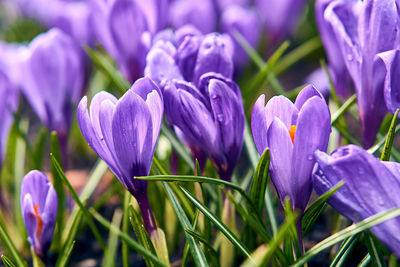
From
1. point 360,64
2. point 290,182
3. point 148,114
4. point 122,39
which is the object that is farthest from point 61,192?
point 360,64

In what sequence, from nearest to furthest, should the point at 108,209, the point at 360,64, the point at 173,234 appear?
the point at 360,64, the point at 173,234, the point at 108,209

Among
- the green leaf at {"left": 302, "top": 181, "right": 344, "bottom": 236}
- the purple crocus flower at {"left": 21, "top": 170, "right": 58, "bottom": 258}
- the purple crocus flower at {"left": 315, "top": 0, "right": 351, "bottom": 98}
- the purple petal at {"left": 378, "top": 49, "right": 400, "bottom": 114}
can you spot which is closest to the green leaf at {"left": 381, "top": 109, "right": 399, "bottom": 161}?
the purple petal at {"left": 378, "top": 49, "right": 400, "bottom": 114}

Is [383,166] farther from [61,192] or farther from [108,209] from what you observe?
[108,209]

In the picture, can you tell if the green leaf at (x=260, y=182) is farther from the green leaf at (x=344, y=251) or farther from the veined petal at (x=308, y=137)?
the green leaf at (x=344, y=251)

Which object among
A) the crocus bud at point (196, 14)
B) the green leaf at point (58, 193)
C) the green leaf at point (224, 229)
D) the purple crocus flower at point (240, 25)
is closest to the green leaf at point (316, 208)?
the green leaf at point (224, 229)

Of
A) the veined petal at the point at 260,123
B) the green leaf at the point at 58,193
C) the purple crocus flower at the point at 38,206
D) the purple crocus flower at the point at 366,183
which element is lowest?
the green leaf at the point at 58,193

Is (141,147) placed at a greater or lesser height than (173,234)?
greater

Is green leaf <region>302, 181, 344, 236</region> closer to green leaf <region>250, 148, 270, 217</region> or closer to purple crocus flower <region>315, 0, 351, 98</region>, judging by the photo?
green leaf <region>250, 148, 270, 217</region>

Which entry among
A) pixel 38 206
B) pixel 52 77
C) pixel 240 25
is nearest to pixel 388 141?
pixel 38 206
